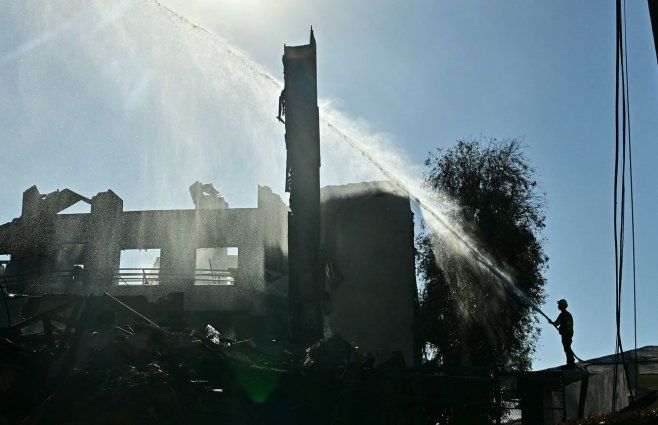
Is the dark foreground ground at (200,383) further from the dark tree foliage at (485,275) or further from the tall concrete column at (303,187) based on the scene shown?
the dark tree foliage at (485,275)

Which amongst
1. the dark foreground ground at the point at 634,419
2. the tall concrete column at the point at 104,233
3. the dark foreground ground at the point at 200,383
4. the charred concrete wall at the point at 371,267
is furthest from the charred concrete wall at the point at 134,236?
the dark foreground ground at the point at 634,419

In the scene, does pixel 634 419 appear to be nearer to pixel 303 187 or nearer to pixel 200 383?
pixel 200 383

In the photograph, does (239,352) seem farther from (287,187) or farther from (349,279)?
(349,279)

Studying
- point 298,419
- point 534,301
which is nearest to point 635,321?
point 298,419

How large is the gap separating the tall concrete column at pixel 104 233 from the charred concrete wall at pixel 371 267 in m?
12.9

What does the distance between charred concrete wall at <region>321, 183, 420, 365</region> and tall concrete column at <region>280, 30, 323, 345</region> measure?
10.8m

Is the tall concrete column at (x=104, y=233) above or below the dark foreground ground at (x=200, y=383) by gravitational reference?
above

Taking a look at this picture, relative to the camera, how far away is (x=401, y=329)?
28.2 meters

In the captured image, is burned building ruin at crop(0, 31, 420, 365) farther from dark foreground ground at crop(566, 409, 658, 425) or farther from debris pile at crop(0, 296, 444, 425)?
dark foreground ground at crop(566, 409, 658, 425)

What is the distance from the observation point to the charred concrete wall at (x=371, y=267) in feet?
93.4

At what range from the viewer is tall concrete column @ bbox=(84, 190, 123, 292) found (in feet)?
119

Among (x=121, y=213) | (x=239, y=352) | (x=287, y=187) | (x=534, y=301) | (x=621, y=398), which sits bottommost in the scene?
(x=621, y=398)

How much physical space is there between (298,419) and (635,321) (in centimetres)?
589

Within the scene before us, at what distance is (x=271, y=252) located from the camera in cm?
3647
